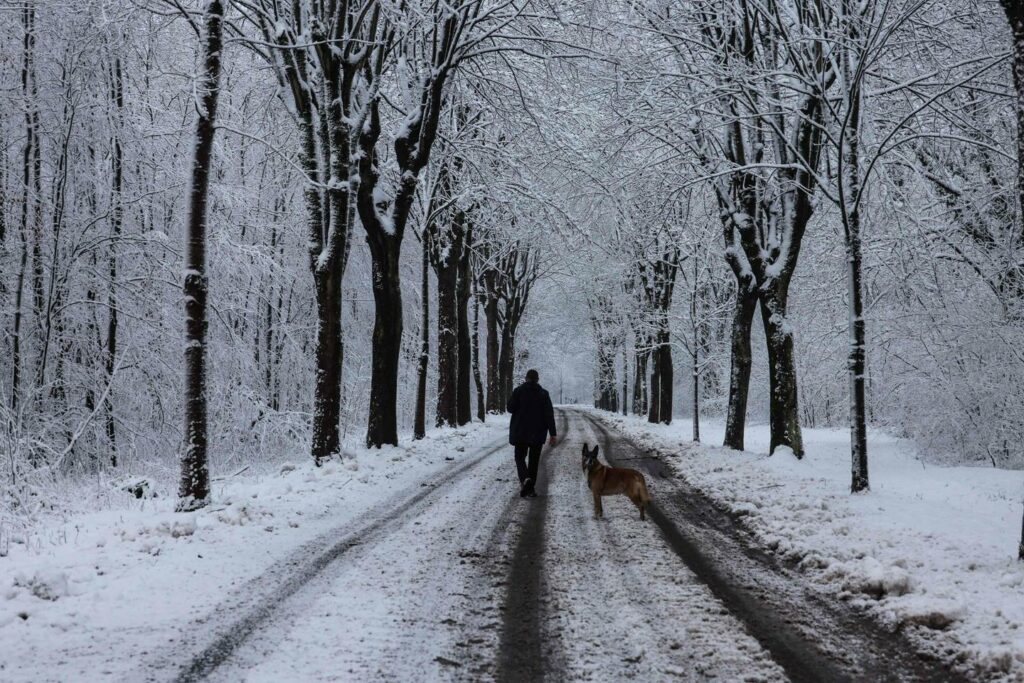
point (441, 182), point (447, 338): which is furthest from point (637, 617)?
point (447, 338)

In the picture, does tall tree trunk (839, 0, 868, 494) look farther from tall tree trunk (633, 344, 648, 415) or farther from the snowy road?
tall tree trunk (633, 344, 648, 415)

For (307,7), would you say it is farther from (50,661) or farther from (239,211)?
(50,661)

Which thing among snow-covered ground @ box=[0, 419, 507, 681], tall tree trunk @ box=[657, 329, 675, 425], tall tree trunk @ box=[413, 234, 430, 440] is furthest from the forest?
tall tree trunk @ box=[657, 329, 675, 425]

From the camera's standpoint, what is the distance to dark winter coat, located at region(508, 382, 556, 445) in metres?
9.96

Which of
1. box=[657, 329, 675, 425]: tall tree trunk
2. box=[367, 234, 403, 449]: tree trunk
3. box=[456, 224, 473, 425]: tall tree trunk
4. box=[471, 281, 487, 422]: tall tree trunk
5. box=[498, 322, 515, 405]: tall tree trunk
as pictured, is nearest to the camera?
box=[367, 234, 403, 449]: tree trunk

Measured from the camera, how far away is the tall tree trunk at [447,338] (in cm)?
2239

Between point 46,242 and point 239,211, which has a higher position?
point 239,211

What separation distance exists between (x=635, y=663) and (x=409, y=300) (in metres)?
24.4

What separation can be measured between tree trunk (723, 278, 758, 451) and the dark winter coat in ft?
25.4

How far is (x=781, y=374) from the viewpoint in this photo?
45.8 ft

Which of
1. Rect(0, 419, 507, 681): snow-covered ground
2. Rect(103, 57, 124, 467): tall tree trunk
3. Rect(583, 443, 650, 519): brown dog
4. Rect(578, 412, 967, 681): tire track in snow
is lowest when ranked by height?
Rect(578, 412, 967, 681): tire track in snow

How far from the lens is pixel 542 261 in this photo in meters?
39.1

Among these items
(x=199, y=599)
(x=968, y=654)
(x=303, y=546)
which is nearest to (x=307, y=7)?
(x=303, y=546)

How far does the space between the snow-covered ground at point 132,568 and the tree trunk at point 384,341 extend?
5376 mm
